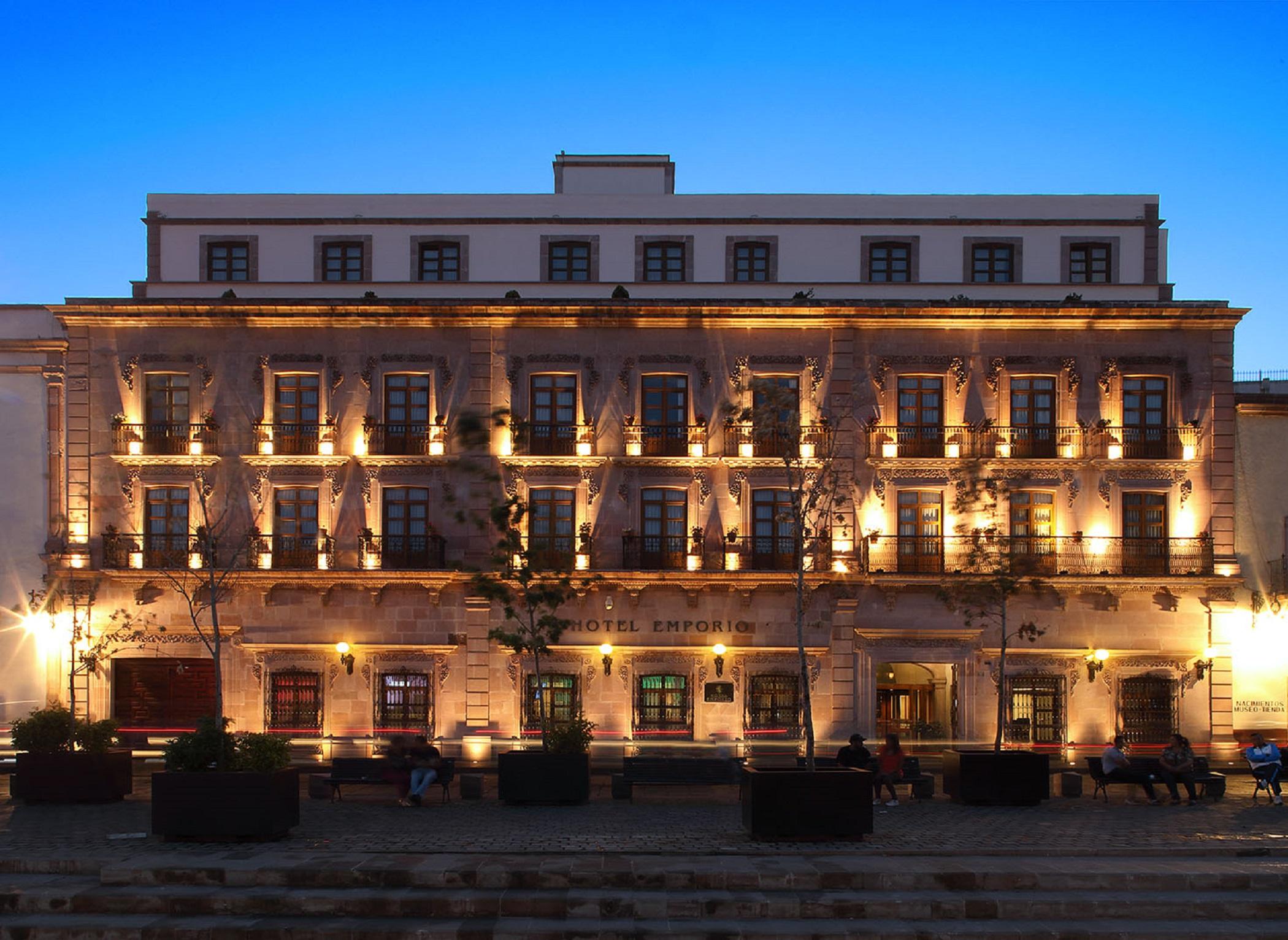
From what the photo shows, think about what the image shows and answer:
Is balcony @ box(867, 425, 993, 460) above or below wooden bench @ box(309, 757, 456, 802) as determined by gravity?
above

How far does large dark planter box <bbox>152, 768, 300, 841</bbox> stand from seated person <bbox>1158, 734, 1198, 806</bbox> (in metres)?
15.0

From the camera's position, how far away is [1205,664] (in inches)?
1191

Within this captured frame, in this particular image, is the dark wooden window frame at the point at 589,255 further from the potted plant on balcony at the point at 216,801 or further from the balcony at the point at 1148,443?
the potted plant on balcony at the point at 216,801

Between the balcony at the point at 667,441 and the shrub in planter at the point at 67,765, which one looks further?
the balcony at the point at 667,441

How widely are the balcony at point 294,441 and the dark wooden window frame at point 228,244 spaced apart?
5017 mm

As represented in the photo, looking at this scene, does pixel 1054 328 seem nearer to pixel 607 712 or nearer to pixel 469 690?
pixel 607 712

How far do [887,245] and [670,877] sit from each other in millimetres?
23187

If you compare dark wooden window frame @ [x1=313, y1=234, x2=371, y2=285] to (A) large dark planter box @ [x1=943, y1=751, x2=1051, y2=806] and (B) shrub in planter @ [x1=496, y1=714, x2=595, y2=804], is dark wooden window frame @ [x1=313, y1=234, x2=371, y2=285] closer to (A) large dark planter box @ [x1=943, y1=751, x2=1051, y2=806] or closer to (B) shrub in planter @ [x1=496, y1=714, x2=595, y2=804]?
(B) shrub in planter @ [x1=496, y1=714, x2=595, y2=804]

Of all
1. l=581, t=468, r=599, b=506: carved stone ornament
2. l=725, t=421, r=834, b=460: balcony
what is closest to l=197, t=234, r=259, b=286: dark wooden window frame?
l=581, t=468, r=599, b=506: carved stone ornament

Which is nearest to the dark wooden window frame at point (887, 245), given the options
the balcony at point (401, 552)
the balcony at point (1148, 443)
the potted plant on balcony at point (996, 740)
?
the balcony at point (1148, 443)

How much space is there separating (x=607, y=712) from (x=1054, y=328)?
15.5 meters

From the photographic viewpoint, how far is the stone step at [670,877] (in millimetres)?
13922

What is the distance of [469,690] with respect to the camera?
30.6 meters

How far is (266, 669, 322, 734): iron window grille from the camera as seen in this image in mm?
30641
